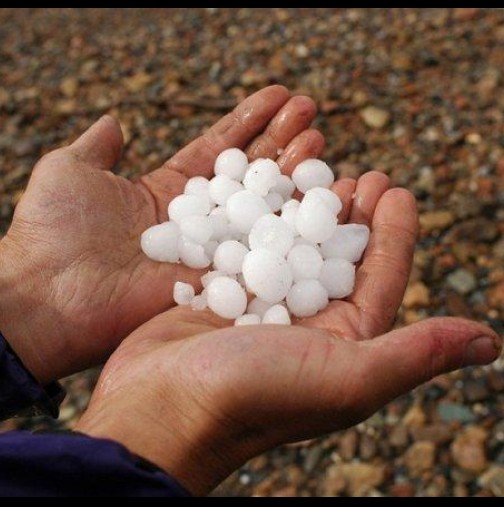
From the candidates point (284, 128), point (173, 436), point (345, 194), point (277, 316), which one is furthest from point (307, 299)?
point (284, 128)

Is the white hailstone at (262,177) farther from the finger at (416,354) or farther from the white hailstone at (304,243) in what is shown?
the finger at (416,354)

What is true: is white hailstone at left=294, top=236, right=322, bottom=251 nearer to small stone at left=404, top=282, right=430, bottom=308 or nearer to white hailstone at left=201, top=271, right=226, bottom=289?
white hailstone at left=201, top=271, right=226, bottom=289

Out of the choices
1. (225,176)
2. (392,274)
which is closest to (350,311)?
(392,274)

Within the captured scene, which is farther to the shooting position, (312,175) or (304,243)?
(312,175)

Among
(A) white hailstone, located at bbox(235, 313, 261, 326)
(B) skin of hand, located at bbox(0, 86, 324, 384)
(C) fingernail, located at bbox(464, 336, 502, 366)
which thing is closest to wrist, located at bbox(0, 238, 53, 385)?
(B) skin of hand, located at bbox(0, 86, 324, 384)

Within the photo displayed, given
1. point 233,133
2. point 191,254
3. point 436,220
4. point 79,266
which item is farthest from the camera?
point 436,220

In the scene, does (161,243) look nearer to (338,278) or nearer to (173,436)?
(338,278)
